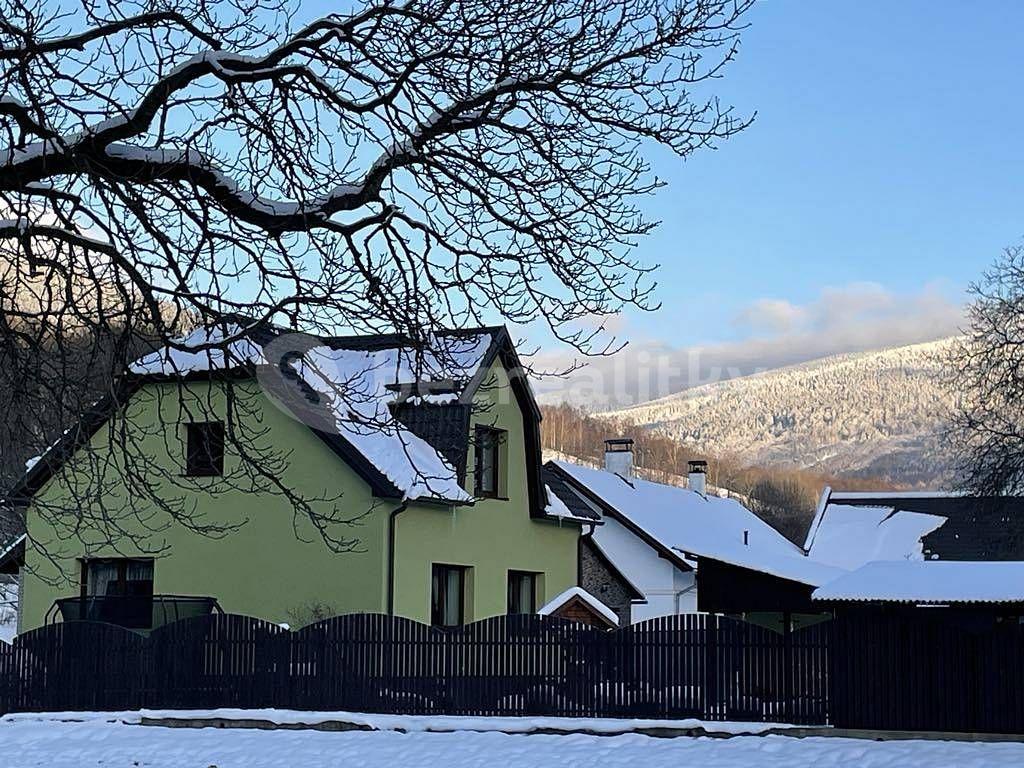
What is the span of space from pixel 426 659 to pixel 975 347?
22787 millimetres

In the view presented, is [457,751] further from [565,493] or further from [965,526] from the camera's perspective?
[965,526]

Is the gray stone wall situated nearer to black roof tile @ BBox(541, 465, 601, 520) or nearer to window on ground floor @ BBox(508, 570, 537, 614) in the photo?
black roof tile @ BBox(541, 465, 601, 520)

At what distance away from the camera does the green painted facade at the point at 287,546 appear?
1016 inches

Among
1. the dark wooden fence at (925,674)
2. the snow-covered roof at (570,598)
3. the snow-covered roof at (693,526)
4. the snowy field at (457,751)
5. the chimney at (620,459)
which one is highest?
the chimney at (620,459)

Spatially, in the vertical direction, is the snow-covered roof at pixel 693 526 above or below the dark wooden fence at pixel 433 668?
above

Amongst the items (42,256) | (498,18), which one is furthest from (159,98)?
(498,18)

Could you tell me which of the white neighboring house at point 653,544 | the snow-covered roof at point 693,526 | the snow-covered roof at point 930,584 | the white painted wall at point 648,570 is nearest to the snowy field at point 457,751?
the snow-covered roof at point 930,584

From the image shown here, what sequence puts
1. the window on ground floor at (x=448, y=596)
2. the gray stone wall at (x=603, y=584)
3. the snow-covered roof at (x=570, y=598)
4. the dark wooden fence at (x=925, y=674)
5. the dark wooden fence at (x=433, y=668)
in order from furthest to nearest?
the gray stone wall at (x=603, y=584), the snow-covered roof at (x=570, y=598), the window on ground floor at (x=448, y=596), the dark wooden fence at (x=433, y=668), the dark wooden fence at (x=925, y=674)

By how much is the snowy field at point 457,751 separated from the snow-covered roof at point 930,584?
395 centimetres

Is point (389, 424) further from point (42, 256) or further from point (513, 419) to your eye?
point (513, 419)

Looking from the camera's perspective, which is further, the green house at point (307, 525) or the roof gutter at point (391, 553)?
the green house at point (307, 525)

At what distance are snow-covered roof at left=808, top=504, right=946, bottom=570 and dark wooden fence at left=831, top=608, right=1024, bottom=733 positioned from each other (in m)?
31.9

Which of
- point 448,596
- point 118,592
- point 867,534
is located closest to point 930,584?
point 448,596

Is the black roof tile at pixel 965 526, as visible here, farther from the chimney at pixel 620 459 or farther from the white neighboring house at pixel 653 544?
the chimney at pixel 620 459
